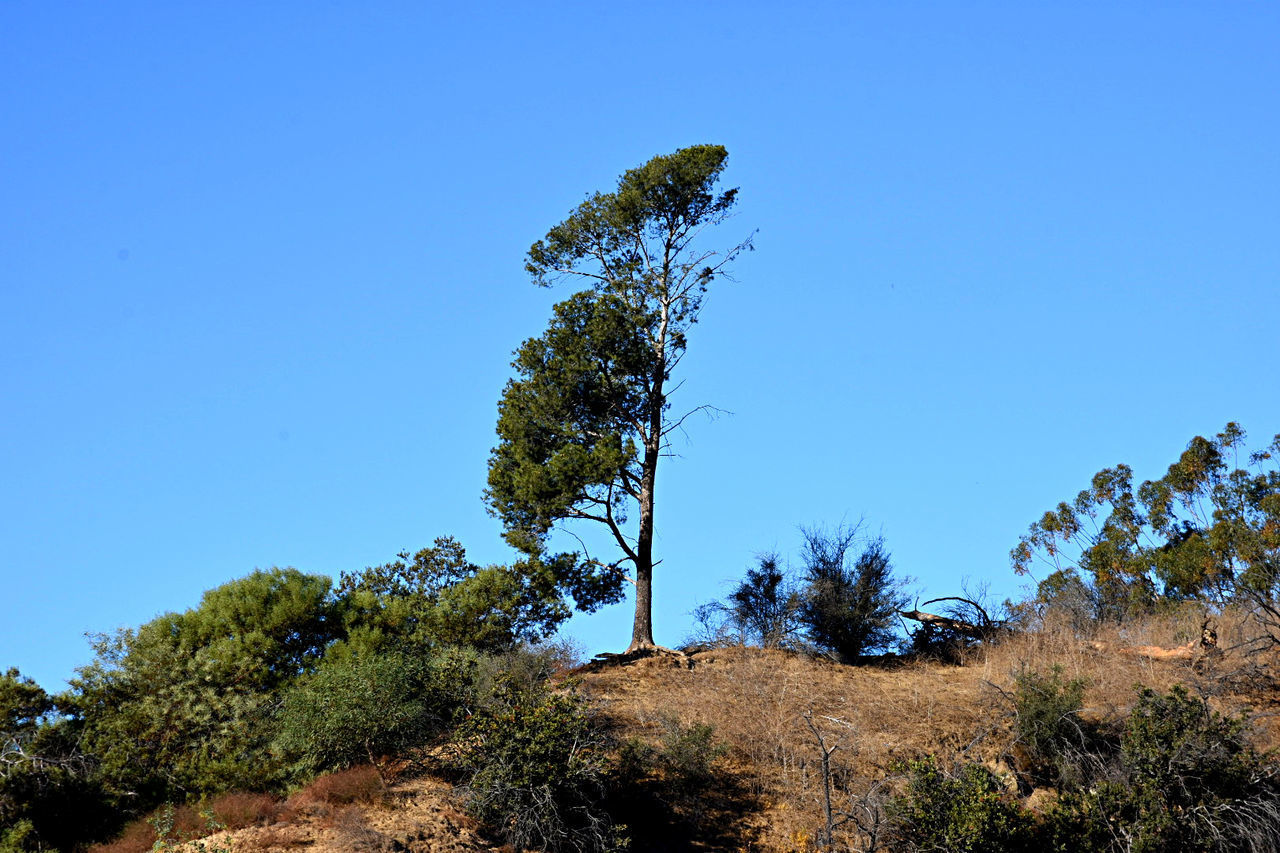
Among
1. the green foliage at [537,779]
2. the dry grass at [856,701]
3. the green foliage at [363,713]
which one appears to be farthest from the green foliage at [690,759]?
the green foliage at [363,713]

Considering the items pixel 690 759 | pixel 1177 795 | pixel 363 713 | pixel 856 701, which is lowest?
pixel 1177 795

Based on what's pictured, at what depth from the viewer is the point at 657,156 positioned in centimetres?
3150

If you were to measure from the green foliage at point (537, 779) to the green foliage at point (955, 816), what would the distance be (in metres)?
4.39

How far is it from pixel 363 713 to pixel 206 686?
3.74m

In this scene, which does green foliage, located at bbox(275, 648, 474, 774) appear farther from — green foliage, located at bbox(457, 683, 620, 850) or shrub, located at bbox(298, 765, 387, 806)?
green foliage, located at bbox(457, 683, 620, 850)

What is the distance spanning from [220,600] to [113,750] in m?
3.93

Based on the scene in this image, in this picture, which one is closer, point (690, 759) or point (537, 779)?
point (537, 779)

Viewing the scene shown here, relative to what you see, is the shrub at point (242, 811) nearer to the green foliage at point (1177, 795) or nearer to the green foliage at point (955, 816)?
the green foliage at point (955, 816)

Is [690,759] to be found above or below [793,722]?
below

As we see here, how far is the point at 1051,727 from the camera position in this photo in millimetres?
21250

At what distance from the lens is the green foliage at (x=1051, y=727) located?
21.1m

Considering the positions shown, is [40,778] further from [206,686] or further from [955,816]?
[955,816]

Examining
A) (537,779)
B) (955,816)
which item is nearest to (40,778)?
(537,779)

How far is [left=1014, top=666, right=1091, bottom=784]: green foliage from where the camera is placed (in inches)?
831
